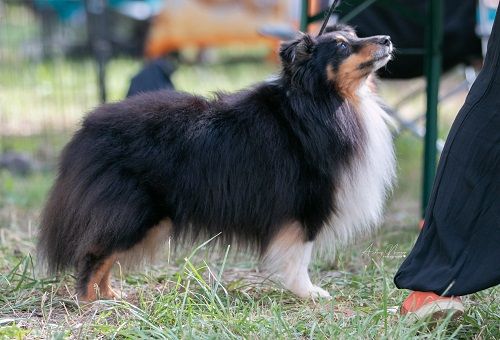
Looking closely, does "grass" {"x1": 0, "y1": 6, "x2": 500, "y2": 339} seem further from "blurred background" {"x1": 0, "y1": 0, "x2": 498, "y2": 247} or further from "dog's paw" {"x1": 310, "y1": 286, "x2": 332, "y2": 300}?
"blurred background" {"x1": 0, "y1": 0, "x2": 498, "y2": 247}

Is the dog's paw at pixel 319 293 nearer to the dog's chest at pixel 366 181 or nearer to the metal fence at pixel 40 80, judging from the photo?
the dog's chest at pixel 366 181

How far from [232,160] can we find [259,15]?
7.74m

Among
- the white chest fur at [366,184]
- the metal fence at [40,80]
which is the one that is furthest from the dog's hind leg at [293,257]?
the metal fence at [40,80]

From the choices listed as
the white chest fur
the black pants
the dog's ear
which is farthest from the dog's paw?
the dog's ear

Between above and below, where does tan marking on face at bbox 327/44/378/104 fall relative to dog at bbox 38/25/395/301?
above

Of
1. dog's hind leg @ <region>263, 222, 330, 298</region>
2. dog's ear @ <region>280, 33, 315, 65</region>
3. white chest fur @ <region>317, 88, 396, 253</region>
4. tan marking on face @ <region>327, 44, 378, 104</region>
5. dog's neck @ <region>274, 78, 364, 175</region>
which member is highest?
dog's ear @ <region>280, 33, 315, 65</region>

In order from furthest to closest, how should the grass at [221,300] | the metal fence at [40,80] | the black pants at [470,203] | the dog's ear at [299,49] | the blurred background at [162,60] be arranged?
the metal fence at [40,80], the blurred background at [162,60], the dog's ear at [299,49], the grass at [221,300], the black pants at [470,203]

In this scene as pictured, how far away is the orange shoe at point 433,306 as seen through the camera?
2717mm

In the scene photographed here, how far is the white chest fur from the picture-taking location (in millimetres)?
3545

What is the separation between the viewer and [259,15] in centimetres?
1085

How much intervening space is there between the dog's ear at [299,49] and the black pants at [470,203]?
91 centimetres

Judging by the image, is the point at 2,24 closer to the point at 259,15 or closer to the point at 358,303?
the point at 259,15

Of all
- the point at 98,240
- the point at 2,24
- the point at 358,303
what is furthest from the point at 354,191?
the point at 2,24

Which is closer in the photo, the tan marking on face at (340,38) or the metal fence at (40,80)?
the tan marking on face at (340,38)
